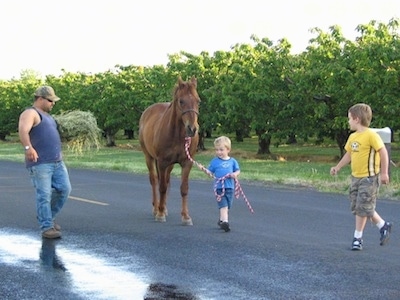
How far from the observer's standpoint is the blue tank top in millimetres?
9492

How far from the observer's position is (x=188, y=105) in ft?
34.1

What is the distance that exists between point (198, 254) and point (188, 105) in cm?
275

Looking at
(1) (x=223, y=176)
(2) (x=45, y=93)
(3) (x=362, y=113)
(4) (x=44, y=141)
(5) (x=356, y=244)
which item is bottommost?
(5) (x=356, y=244)

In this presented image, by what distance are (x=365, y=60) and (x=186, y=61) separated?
18372 mm

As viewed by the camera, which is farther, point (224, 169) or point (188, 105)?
point (188, 105)

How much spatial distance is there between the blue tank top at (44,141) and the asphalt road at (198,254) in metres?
1.02

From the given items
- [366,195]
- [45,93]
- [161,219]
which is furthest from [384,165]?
[45,93]

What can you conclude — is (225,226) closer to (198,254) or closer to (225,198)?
(225,198)

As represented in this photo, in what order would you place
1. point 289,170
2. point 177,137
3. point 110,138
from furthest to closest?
point 110,138
point 289,170
point 177,137

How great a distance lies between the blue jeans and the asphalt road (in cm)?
30

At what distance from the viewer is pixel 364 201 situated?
8555mm

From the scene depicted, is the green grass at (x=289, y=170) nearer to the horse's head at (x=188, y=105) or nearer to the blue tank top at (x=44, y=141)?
the horse's head at (x=188, y=105)

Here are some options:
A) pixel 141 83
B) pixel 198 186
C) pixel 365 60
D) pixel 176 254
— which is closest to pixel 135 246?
pixel 176 254

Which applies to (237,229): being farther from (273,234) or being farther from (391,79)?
(391,79)
